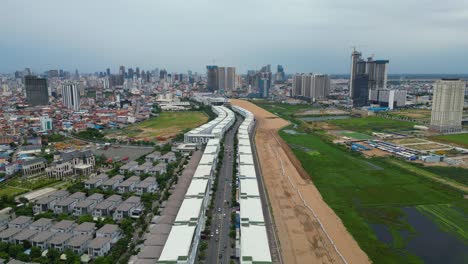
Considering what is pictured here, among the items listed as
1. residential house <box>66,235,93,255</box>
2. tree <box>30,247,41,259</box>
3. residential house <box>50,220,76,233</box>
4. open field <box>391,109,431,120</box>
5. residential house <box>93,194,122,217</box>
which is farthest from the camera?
open field <box>391,109,431,120</box>

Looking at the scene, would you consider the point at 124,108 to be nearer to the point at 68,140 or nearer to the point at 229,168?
the point at 68,140

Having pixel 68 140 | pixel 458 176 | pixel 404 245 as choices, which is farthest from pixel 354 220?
pixel 68 140

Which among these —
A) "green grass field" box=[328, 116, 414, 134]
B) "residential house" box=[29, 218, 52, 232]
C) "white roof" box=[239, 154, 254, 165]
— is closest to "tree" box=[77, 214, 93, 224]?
"residential house" box=[29, 218, 52, 232]

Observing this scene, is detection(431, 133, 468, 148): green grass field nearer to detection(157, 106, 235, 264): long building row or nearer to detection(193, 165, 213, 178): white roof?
detection(193, 165, 213, 178): white roof

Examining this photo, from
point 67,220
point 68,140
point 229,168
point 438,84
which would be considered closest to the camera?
point 67,220

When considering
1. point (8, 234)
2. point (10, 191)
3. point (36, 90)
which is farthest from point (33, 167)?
point (36, 90)

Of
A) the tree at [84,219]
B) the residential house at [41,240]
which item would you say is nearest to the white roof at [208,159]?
the tree at [84,219]
